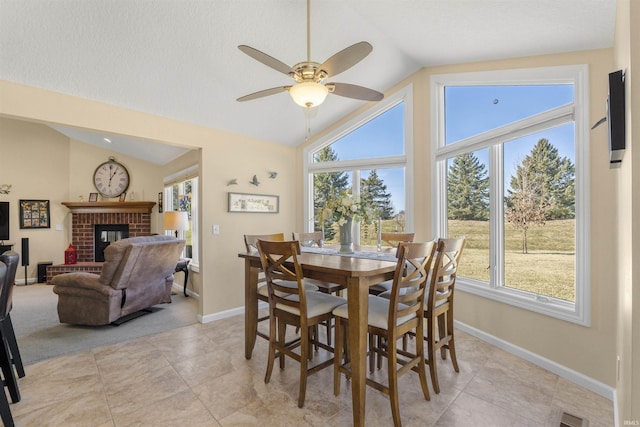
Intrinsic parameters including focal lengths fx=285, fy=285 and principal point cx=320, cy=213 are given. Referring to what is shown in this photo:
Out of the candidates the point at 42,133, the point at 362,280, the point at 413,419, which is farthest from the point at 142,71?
the point at 42,133

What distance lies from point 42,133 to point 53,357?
574cm

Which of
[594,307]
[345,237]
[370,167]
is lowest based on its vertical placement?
[594,307]

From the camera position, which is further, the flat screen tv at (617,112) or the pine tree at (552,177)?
the pine tree at (552,177)

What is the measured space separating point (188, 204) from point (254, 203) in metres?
1.83

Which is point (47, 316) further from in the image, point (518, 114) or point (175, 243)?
point (518, 114)

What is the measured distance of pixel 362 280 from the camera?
1.73 meters

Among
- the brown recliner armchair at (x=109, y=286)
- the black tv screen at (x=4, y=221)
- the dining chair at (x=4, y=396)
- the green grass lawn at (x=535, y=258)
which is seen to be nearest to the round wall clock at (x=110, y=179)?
the black tv screen at (x=4, y=221)

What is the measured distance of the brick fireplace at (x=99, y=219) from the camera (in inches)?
246

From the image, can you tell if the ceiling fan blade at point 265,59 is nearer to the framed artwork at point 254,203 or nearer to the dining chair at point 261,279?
the dining chair at point 261,279

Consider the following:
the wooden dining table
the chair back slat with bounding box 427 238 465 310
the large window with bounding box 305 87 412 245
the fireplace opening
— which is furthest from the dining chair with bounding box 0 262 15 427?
the fireplace opening

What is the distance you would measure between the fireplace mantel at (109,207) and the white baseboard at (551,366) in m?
6.50

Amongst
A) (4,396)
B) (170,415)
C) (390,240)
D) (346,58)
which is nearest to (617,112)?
(346,58)

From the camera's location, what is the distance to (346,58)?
1785 mm

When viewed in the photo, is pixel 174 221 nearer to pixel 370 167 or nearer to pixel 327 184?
pixel 327 184
